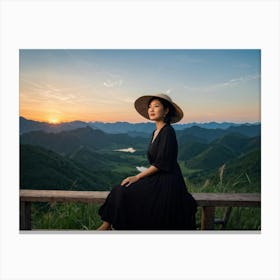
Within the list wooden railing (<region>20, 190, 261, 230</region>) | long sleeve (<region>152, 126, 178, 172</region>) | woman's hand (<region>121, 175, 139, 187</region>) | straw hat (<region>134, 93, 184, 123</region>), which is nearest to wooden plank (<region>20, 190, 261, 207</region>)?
wooden railing (<region>20, 190, 261, 230</region>)

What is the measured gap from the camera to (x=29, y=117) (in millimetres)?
4895

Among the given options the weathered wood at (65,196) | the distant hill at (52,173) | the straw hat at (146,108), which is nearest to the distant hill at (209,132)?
the straw hat at (146,108)

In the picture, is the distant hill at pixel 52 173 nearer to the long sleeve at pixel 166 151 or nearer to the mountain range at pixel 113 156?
the mountain range at pixel 113 156

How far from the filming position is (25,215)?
16.0 ft

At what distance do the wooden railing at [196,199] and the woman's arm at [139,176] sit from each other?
0.27m

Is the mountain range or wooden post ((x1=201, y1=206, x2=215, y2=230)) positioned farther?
the mountain range

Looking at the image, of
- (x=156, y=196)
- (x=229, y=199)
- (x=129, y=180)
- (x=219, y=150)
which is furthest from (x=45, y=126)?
(x=229, y=199)

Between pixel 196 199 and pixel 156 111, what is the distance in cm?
106

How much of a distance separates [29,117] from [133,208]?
155 cm

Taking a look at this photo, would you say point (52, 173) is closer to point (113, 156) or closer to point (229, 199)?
point (113, 156)

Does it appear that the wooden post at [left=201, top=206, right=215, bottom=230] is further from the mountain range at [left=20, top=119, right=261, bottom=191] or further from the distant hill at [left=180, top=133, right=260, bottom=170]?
the distant hill at [left=180, top=133, right=260, bottom=170]

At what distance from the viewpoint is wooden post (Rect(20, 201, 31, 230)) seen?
4863mm

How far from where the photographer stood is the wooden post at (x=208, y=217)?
481 cm
